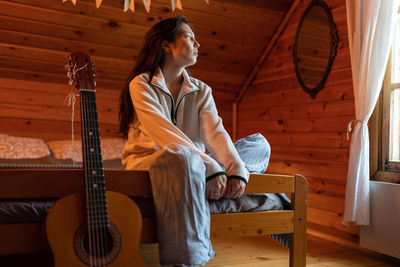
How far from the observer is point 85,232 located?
1145 mm

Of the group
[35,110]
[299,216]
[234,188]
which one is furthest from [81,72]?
[35,110]

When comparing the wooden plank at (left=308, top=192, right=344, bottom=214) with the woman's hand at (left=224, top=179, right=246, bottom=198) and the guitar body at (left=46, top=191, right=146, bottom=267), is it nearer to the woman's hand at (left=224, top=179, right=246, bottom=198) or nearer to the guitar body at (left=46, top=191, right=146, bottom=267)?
the woman's hand at (left=224, top=179, right=246, bottom=198)

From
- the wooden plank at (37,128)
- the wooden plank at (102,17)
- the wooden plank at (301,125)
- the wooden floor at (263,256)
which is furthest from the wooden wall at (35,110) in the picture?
the wooden plank at (301,125)

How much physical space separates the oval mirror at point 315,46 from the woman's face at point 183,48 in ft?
5.11

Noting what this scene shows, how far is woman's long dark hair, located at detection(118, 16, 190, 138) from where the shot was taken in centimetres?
171

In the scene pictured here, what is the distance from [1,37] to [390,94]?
277 cm

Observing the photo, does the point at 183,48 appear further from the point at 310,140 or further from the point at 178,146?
the point at 310,140

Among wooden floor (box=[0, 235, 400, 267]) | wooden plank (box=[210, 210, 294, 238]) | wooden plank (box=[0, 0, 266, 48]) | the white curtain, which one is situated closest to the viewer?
wooden plank (box=[210, 210, 294, 238])

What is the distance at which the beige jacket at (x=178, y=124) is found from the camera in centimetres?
150

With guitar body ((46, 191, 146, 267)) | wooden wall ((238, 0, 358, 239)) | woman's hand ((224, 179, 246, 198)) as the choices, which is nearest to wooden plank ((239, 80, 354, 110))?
wooden wall ((238, 0, 358, 239))

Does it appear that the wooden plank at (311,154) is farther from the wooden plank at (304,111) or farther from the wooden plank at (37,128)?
the wooden plank at (37,128)

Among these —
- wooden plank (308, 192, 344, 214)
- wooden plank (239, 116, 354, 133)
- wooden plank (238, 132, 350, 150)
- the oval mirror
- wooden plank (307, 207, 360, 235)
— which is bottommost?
wooden plank (307, 207, 360, 235)

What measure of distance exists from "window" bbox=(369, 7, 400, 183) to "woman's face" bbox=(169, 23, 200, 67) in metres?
1.44

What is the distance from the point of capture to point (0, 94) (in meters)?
3.01
